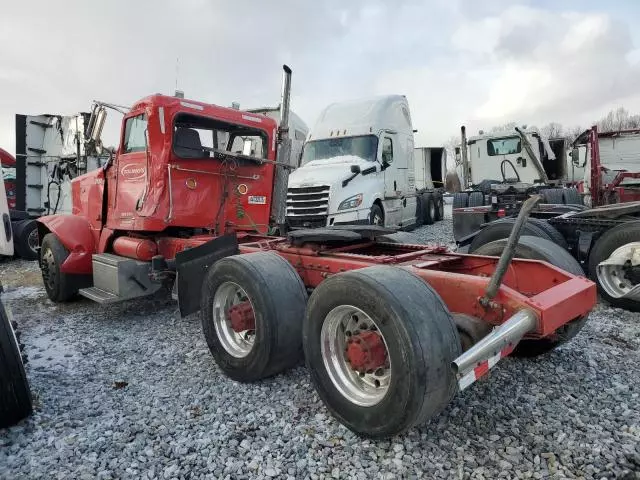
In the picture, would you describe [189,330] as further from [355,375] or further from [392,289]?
[392,289]

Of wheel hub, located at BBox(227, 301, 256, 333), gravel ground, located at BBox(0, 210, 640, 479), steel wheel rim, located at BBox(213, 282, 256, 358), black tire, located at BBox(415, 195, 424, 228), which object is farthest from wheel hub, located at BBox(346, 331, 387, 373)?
black tire, located at BBox(415, 195, 424, 228)

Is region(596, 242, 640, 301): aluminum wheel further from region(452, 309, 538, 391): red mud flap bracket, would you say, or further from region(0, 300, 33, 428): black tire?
region(0, 300, 33, 428): black tire

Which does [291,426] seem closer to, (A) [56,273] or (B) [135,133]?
(B) [135,133]

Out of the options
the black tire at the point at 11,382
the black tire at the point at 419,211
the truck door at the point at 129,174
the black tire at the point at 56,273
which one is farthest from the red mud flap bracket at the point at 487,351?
the black tire at the point at 419,211

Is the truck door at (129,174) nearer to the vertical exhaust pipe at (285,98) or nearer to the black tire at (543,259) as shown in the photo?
the vertical exhaust pipe at (285,98)

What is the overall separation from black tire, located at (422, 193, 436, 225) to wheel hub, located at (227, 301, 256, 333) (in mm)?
13245

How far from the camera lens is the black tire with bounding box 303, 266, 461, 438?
2338mm

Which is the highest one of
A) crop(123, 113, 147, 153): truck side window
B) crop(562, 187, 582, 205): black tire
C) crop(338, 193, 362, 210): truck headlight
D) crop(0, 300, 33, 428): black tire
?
crop(123, 113, 147, 153): truck side window

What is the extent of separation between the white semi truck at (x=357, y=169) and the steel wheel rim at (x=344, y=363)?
6953 millimetres

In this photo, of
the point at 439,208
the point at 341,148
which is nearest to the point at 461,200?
the point at 341,148

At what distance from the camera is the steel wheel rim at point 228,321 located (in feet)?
12.3

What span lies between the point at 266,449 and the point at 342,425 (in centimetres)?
48

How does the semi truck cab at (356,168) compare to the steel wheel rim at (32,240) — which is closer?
the semi truck cab at (356,168)

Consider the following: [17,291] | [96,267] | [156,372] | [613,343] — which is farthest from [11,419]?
[17,291]
